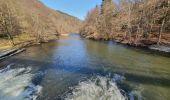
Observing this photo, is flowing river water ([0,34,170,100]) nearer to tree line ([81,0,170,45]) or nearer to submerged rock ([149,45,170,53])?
submerged rock ([149,45,170,53])

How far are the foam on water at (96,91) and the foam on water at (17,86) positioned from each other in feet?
7.60

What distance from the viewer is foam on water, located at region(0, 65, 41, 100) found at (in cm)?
953

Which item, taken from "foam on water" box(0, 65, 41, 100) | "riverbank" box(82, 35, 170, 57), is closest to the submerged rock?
"riverbank" box(82, 35, 170, 57)

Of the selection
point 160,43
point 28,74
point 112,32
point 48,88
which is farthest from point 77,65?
point 112,32

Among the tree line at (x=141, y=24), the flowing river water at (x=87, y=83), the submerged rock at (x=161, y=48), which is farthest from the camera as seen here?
the tree line at (x=141, y=24)

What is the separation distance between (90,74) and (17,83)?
216 inches

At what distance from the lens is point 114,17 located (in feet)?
165

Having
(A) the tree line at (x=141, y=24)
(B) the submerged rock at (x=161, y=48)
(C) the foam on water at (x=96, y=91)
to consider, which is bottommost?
(C) the foam on water at (x=96, y=91)

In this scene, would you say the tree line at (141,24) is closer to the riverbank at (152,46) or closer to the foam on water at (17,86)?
the riverbank at (152,46)

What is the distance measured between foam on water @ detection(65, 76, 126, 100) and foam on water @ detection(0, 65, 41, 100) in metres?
2.32

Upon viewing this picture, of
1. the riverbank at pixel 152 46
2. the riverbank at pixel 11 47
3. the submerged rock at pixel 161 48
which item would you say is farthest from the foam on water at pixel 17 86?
the submerged rock at pixel 161 48

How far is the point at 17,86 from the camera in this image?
11062mm

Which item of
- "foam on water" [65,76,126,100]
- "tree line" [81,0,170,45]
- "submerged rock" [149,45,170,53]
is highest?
"tree line" [81,0,170,45]

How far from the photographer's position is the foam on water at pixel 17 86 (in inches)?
375
